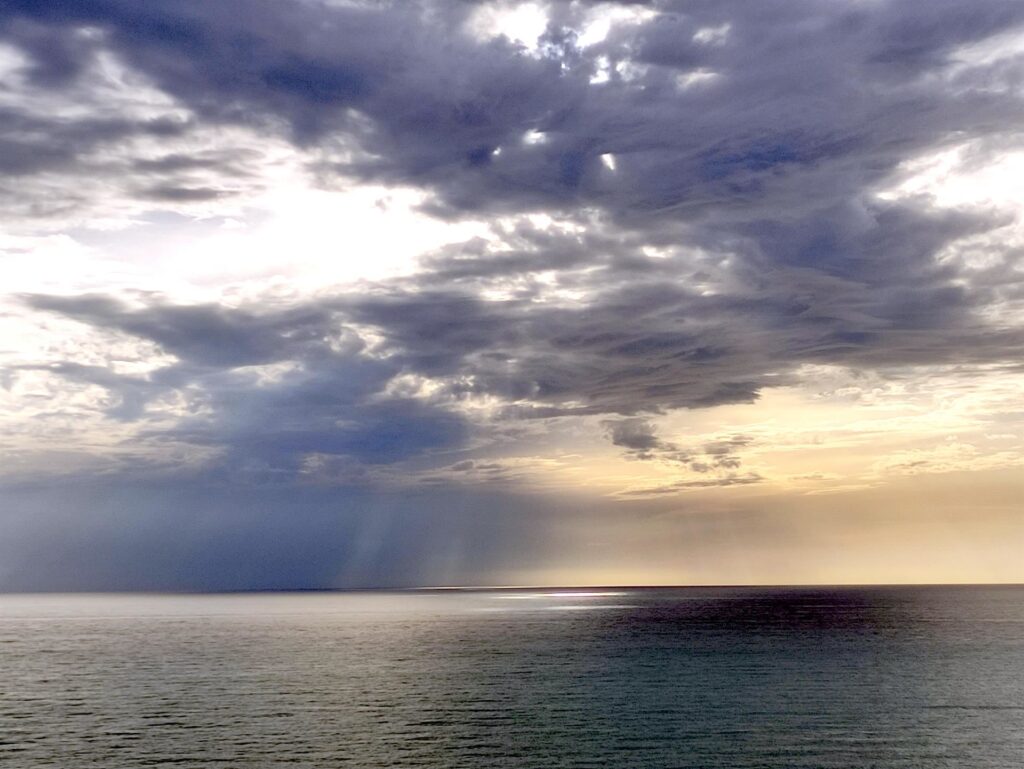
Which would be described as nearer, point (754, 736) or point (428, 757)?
point (428, 757)

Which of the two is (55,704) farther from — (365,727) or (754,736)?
(754,736)

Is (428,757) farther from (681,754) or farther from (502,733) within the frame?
(681,754)

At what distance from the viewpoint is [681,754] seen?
6091cm

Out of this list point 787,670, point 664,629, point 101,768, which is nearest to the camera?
point 101,768

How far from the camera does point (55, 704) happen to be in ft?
277

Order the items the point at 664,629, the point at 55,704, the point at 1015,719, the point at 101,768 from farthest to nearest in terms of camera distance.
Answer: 1. the point at 664,629
2. the point at 55,704
3. the point at 1015,719
4. the point at 101,768

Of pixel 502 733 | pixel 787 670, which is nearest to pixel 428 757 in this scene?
pixel 502 733

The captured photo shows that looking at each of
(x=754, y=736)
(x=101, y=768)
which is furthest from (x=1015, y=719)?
(x=101, y=768)

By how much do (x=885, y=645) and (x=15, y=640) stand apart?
6158 inches

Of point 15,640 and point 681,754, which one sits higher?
point 15,640

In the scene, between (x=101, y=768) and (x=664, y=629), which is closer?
(x=101, y=768)

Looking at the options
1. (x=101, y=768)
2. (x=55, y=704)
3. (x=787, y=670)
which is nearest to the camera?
(x=101, y=768)

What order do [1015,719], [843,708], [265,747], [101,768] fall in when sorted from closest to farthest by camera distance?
[101,768], [265,747], [1015,719], [843,708]

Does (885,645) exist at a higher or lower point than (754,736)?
higher
